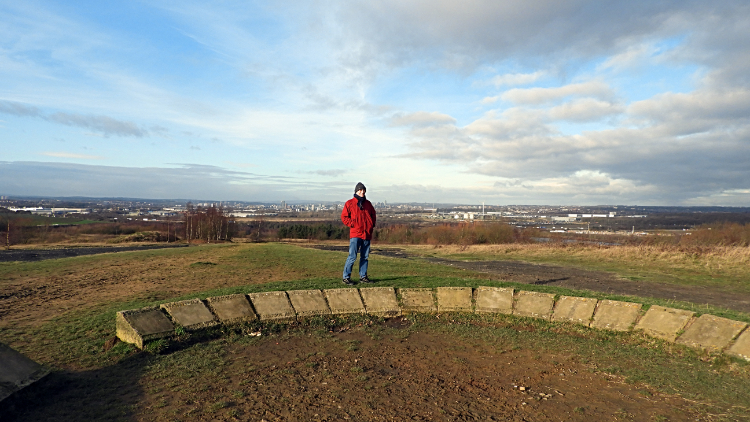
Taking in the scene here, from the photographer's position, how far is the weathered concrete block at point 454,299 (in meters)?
7.97

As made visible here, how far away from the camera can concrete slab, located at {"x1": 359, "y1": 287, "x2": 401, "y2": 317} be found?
25.4 feet

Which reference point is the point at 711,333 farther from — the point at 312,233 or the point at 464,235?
the point at 312,233

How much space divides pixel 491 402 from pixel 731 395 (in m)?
2.79

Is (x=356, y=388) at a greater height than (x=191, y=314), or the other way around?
(x=191, y=314)

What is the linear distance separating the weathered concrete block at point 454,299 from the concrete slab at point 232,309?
3.52m

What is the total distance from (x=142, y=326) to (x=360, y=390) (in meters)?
3.52

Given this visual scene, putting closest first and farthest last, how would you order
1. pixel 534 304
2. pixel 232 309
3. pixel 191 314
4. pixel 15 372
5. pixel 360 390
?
pixel 15 372 < pixel 360 390 < pixel 191 314 < pixel 232 309 < pixel 534 304

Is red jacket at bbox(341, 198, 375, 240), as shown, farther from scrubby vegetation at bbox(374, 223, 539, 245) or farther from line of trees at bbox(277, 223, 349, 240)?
line of trees at bbox(277, 223, 349, 240)

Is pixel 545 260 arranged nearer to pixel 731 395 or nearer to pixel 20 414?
pixel 731 395

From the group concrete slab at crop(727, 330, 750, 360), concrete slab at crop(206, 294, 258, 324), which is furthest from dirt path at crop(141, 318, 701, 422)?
concrete slab at crop(727, 330, 750, 360)

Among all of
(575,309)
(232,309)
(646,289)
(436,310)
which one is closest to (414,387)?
(436,310)

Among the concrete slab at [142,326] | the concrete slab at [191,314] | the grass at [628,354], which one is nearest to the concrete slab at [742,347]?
the grass at [628,354]

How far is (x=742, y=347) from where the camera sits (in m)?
5.82

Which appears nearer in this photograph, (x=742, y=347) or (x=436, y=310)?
(x=742, y=347)
